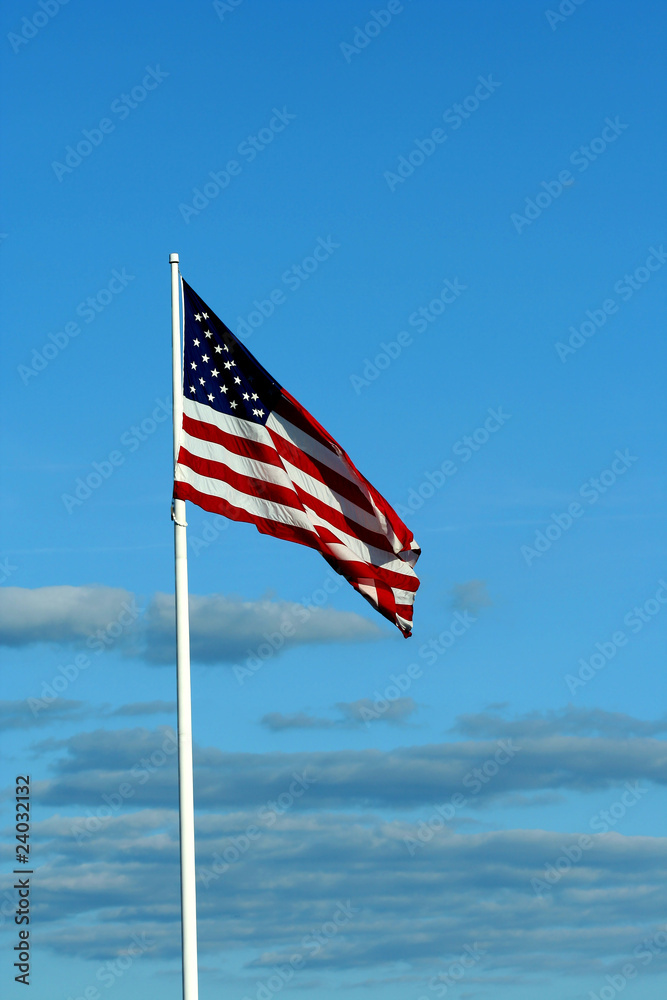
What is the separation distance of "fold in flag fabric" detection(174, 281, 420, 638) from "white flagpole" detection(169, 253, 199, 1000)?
13.9 inches

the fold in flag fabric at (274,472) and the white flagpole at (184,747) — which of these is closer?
the white flagpole at (184,747)

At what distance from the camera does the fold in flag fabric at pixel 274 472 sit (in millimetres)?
23953

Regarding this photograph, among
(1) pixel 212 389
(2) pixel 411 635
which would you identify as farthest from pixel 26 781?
(1) pixel 212 389

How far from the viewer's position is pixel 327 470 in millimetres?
26281

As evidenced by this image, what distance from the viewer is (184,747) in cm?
2239

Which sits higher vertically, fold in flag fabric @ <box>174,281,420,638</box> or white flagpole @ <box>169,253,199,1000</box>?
fold in flag fabric @ <box>174,281,420,638</box>

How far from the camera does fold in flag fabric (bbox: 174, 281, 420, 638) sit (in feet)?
78.6

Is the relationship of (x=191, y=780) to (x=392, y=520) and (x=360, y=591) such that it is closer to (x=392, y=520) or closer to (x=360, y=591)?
(x=360, y=591)

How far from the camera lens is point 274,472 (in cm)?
2484

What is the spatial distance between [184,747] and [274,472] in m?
5.44

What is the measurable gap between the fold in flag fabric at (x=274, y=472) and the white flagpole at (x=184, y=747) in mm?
354

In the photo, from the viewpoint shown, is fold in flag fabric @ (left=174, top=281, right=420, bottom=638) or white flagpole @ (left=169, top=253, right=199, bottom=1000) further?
fold in flag fabric @ (left=174, top=281, right=420, bottom=638)

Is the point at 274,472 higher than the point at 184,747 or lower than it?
higher

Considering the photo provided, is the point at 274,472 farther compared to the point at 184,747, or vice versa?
the point at 274,472
